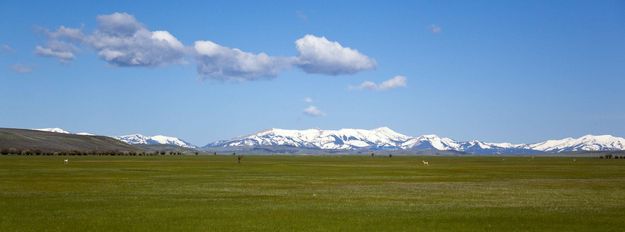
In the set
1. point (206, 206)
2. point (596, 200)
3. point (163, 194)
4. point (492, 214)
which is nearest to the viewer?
point (492, 214)

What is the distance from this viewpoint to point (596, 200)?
145ft

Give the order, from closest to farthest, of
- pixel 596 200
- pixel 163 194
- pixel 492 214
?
pixel 492 214, pixel 596 200, pixel 163 194

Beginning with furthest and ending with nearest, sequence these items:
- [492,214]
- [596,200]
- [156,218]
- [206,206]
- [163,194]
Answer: [163,194] → [596,200] → [206,206] → [492,214] → [156,218]

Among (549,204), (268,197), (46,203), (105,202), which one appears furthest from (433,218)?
(46,203)

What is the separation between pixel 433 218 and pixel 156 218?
Answer: 505 inches

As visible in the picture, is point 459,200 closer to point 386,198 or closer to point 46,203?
point 386,198

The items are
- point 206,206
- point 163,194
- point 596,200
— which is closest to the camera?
point 206,206

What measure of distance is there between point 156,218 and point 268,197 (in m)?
14.1

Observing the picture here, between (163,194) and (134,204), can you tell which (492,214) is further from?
(163,194)

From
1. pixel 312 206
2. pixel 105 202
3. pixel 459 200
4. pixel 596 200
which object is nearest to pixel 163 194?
pixel 105 202

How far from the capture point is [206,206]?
39375mm

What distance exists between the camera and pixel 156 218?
33.3 metres

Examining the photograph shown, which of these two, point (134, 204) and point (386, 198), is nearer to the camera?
A: point (134, 204)

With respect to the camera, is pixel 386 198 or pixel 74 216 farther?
pixel 386 198
